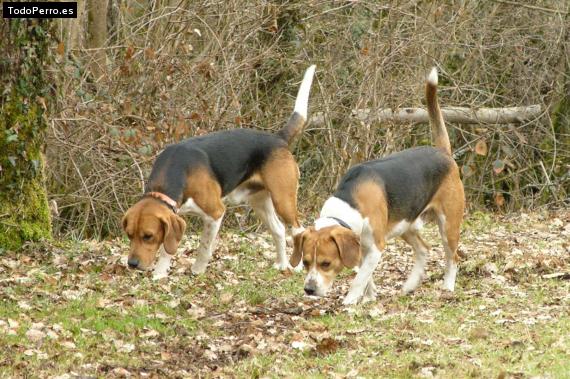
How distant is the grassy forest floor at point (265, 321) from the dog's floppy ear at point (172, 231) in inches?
15.4

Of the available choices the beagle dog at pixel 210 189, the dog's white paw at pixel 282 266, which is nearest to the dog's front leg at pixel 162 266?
the beagle dog at pixel 210 189

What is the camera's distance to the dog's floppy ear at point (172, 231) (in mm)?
8922

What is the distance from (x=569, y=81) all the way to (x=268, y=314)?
11.9 metres

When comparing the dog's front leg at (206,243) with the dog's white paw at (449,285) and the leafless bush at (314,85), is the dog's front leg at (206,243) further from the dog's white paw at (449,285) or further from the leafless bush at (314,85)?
the leafless bush at (314,85)

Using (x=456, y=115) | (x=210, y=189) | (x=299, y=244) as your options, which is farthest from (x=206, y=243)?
(x=456, y=115)

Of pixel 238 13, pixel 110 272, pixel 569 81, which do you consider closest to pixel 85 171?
pixel 238 13

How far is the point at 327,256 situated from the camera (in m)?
8.20

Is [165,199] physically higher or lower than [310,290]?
higher

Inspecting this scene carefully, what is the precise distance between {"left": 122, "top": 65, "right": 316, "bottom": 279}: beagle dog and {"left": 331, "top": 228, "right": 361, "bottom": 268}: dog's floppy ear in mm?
1549

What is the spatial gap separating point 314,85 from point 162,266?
6852mm

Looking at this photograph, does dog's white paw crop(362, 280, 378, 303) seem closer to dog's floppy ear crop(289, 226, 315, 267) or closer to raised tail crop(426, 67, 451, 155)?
dog's floppy ear crop(289, 226, 315, 267)

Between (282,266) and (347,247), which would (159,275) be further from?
(347,247)

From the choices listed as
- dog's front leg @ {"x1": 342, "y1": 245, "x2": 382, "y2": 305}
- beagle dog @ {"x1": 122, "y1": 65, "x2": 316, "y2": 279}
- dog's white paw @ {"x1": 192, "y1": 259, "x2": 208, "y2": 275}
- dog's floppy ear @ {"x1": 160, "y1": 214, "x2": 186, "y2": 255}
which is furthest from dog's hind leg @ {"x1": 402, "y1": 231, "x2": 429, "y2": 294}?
dog's floppy ear @ {"x1": 160, "y1": 214, "x2": 186, "y2": 255}

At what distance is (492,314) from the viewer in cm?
807
